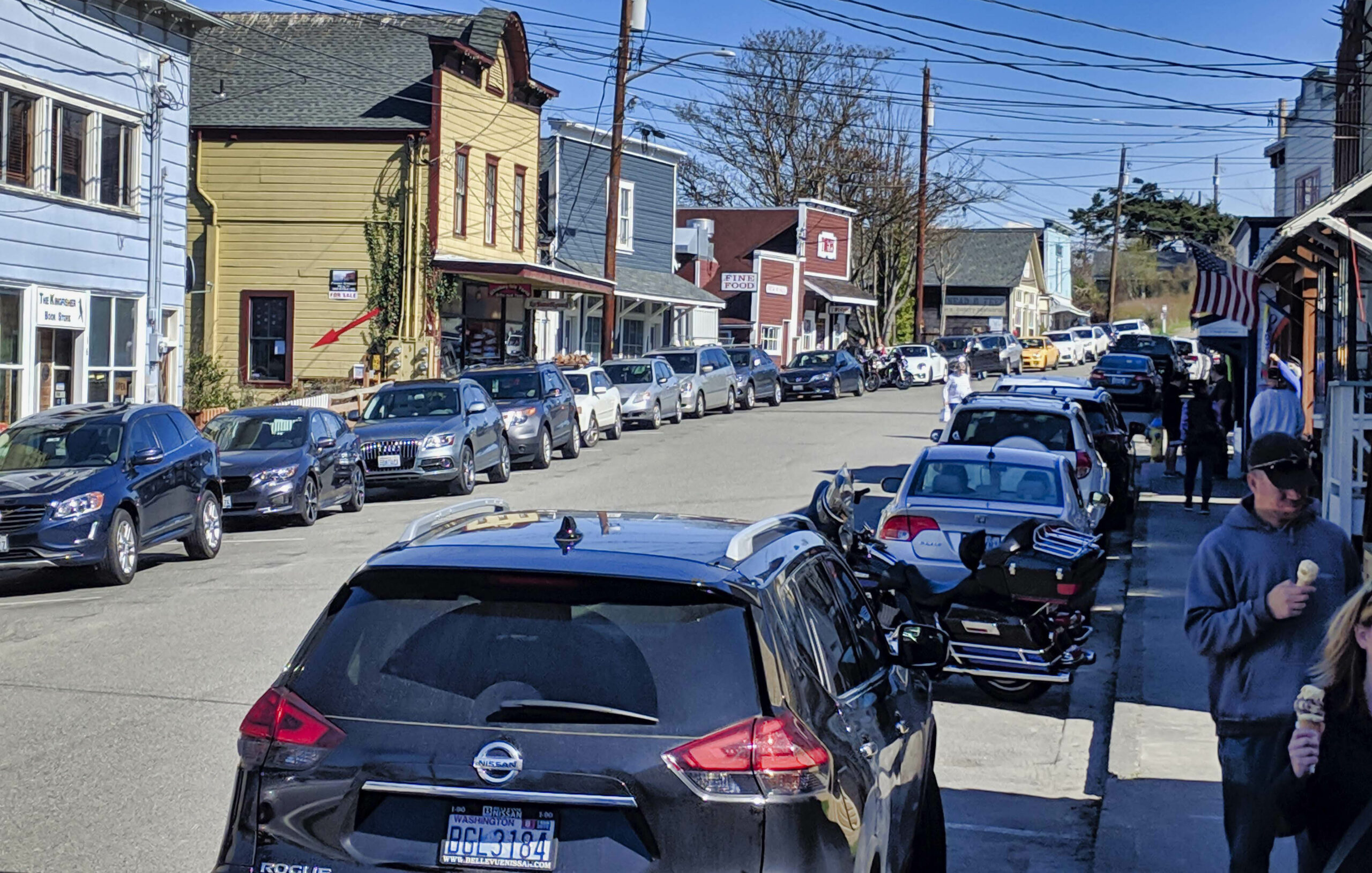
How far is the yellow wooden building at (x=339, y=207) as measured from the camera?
34344 millimetres

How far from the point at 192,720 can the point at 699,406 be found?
2996 centimetres

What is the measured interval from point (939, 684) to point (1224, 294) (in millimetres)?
9897

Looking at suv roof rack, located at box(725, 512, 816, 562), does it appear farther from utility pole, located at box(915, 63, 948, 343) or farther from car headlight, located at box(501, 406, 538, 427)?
utility pole, located at box(915, 63, 948, 343)

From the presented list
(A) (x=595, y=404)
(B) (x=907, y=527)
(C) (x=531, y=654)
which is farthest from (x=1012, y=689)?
(A) (x=595, y=404)

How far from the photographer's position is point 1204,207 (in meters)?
108

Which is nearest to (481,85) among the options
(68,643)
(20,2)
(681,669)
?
(20,2)

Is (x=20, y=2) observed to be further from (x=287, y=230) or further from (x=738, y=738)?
(x=738, y=738)

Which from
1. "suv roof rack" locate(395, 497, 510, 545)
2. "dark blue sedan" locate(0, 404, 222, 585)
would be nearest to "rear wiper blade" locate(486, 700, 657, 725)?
"suv roof rack" locate(395, 497, 510, 545)

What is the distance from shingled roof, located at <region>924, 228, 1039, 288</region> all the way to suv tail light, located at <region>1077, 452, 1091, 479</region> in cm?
7223

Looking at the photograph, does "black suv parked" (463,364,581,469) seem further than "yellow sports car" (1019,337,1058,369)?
No

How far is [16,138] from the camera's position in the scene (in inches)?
853

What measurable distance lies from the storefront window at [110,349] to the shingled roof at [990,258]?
220ft

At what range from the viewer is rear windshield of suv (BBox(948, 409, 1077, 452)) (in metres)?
16.5

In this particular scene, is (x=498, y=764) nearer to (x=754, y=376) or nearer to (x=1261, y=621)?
(x=1261, y=621)
